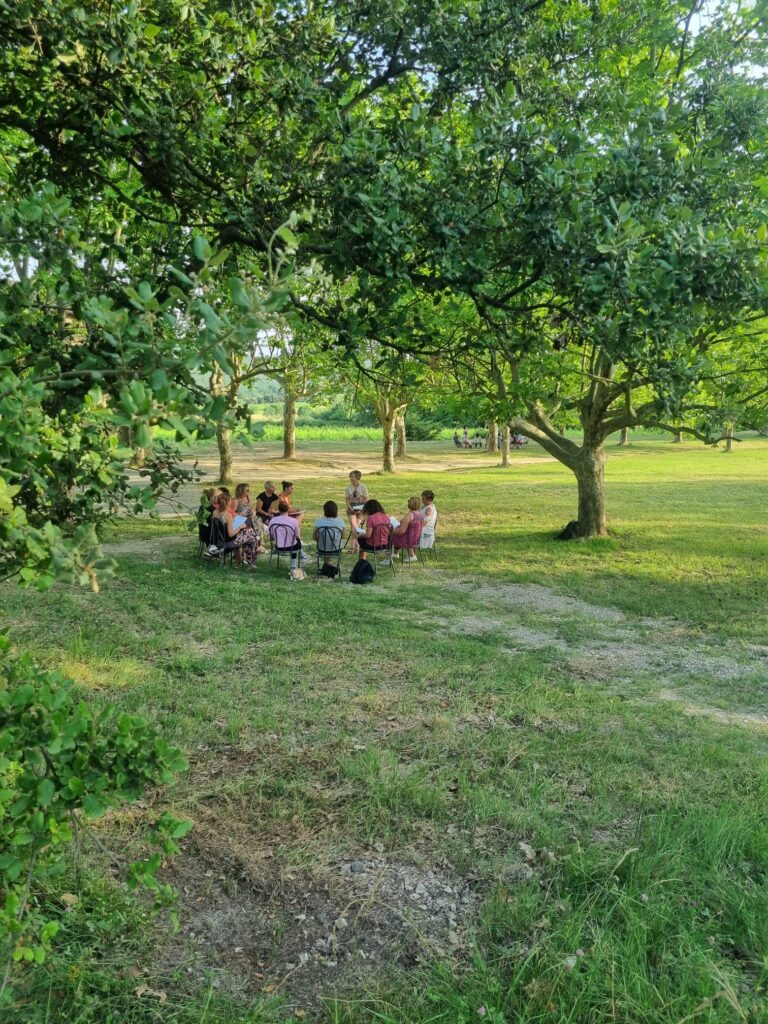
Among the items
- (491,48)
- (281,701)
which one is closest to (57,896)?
(281,701)

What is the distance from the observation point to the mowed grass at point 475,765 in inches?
131

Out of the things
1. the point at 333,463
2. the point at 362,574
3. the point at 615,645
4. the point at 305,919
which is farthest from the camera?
the point at 333,463

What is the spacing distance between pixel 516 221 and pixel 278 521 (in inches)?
340

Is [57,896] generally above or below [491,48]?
below

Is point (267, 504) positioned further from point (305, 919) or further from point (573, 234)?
point (573, 234)

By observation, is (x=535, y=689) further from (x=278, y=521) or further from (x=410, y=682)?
(x=278, y=521)

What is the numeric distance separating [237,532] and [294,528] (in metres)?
1.00

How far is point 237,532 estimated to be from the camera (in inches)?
473

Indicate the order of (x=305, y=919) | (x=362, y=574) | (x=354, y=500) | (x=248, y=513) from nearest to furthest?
1. (x=305, y=919)
2. (x=362, y=574)
3. (x=248, y=513)
4. (x=354, y=500)

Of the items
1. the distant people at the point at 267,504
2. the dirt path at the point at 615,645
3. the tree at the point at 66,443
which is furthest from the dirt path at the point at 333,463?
the tree at the point at 66,443

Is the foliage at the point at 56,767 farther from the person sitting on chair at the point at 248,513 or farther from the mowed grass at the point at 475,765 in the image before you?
the person sitting on chair at the point at 248,513

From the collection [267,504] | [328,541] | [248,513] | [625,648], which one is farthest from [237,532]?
[625,648]

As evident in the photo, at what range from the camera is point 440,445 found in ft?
190

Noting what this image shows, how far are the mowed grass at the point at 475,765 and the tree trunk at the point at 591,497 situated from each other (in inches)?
134
